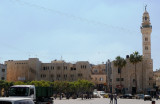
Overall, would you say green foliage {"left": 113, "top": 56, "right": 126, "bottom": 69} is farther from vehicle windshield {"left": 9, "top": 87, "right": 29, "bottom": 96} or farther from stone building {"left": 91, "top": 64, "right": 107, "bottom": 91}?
vehicle windshield {"left": 9, "top": 87, "right": 29, "bottom": 96}

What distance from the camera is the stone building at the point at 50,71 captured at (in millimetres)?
94938

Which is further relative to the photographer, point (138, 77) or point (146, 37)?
→ point (146, 37)

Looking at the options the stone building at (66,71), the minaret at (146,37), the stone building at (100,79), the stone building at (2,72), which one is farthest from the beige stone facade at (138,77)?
the stone building at (2,72)

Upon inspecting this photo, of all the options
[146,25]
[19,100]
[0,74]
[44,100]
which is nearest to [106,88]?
[146,25]

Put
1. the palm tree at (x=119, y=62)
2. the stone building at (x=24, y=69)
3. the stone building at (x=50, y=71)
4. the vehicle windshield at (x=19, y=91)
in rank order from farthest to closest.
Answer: the stone building at (x=24, y=69), the stone building at (x=50, y=71), the palm tree at (x=119, y=62), the vehicle windshield at (x=19, y=91)

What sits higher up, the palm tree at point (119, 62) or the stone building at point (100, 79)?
the palm tree at point (119, 62)

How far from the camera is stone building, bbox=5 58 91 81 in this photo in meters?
94.9

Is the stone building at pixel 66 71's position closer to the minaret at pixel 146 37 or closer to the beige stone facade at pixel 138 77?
the beige stone facade at pixel 138 77

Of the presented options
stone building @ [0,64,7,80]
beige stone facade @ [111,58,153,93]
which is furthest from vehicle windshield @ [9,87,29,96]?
beige stone facade @ [111,58,153,93]

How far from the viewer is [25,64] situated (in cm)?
9725

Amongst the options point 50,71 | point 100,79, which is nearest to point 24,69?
point 50,71

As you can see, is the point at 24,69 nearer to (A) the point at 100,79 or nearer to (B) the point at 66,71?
(B) the point at 66,71

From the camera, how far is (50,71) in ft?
317

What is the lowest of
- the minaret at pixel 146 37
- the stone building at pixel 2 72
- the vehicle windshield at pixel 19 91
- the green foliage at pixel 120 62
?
the vehicle windshield at pixel 19 91
